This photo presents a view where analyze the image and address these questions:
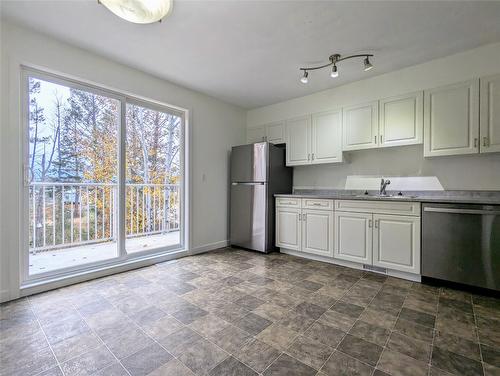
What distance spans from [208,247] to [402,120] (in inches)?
126

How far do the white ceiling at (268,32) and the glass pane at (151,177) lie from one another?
736 millimetres

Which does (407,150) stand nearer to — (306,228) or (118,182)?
(306,228)

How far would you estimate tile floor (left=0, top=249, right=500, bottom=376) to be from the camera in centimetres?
136

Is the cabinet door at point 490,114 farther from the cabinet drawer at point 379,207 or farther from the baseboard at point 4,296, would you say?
the baseboard at point 4,296

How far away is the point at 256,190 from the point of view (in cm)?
371

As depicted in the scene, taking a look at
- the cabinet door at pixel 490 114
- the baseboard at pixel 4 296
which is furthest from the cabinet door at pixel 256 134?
the baseboard at pixel 4 296

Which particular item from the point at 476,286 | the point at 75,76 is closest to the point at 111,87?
the point at 75,76

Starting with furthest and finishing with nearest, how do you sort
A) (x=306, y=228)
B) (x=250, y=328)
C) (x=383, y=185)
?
(x=306, y=228), (x=383, y=185), (x=250, y=328)

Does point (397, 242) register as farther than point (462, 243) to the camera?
Yes

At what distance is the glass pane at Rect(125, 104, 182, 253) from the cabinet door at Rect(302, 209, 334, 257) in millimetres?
1893

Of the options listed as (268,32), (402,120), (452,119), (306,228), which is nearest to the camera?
(268,32)

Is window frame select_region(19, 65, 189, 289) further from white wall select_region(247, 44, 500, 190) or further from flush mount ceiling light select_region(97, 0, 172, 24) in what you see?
white wall select_region(247, 44, 500, 190)

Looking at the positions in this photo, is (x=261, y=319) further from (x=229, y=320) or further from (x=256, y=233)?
(x=256, y=233)

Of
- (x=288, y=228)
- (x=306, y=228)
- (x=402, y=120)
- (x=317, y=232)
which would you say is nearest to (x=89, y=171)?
(x=288, y=228)
